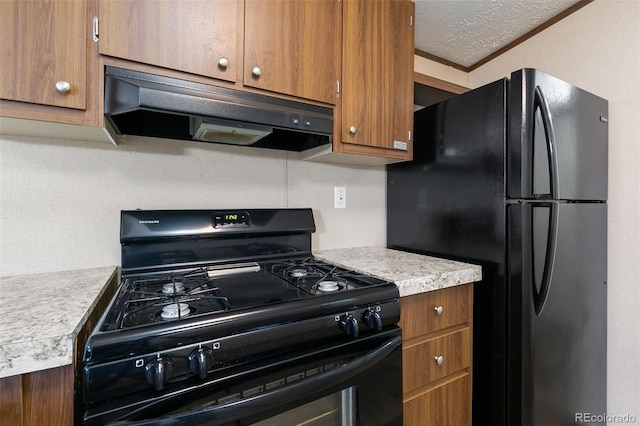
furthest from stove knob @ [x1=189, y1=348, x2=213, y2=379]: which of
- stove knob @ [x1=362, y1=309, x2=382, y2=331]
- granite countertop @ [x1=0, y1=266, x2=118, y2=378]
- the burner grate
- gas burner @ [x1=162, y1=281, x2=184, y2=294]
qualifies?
stove knob @ [x1=362, y1=309, x2=382, y2=331]

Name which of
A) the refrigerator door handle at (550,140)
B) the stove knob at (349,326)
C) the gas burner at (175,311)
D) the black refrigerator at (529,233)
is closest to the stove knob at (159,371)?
the gas burner at (175,311)

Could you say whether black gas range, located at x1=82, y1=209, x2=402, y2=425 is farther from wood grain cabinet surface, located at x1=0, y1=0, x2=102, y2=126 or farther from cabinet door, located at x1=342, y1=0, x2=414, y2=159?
cabinet door, located at x1=342, y1=0, x2=414, y2=159

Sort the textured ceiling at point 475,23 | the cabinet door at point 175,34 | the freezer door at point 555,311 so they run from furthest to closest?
the textured ceiling at point 475,23, the freezer door at point 555,311, the cabinet door at point 175,34

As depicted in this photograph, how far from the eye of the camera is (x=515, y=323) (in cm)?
116

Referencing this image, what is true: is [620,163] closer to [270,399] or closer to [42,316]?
[270,399]

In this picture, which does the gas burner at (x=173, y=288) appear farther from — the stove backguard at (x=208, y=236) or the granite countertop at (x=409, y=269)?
the granite countertop at (x=409, y=269)

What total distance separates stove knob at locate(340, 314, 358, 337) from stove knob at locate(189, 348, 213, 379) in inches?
14.6

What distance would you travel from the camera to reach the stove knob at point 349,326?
88 cm

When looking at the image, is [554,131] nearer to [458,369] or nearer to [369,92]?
[369,92]

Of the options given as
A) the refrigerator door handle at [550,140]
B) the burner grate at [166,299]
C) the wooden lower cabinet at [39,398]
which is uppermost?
the refrigerator door handle at [550,140]

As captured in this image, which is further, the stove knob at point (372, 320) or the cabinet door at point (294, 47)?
the cabinet door at point (294, 47)

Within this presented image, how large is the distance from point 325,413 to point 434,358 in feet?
1.62

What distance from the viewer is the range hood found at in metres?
0.91

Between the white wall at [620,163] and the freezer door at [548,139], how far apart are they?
0.84 ft
